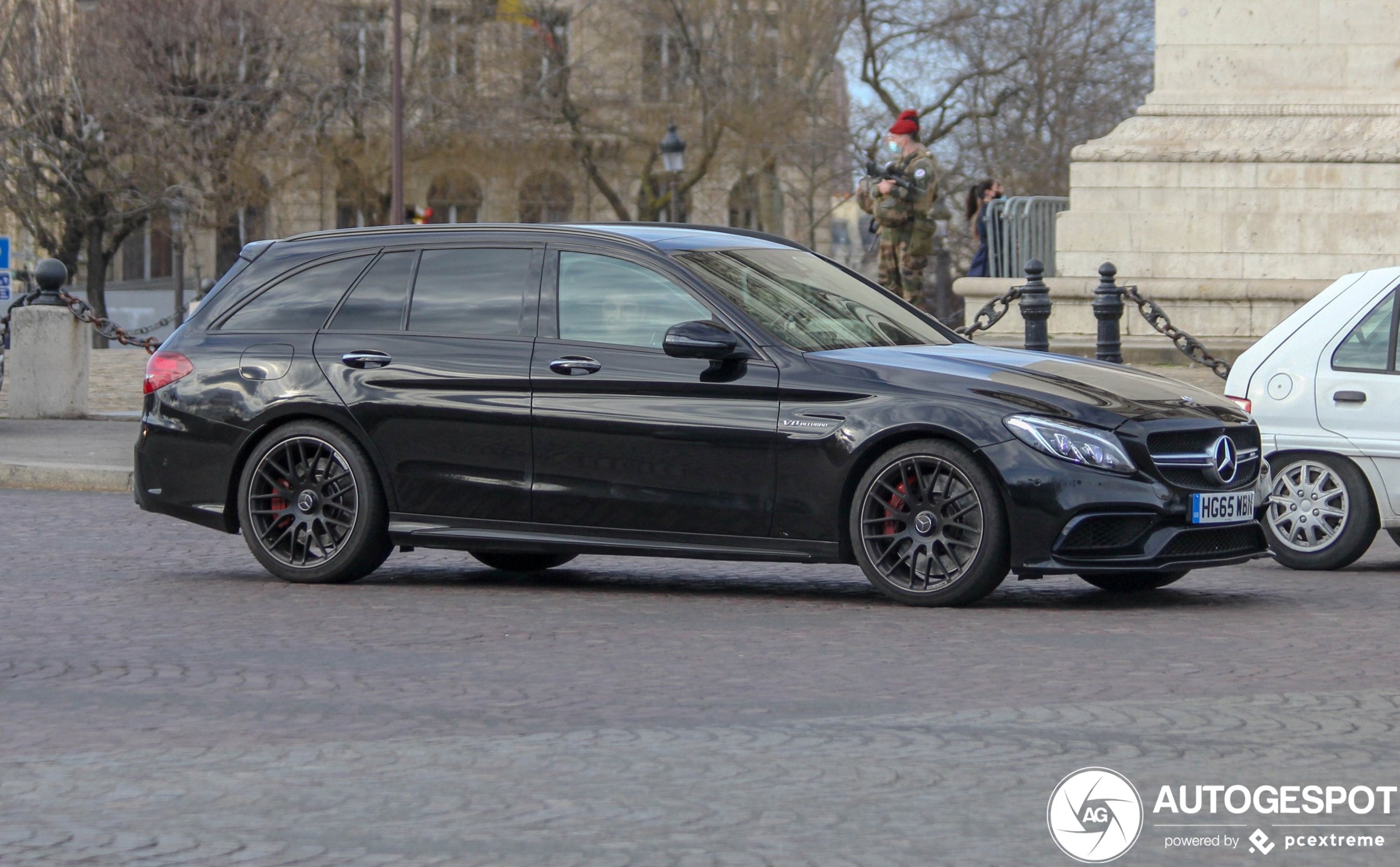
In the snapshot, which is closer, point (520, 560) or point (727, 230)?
point (727, 230)

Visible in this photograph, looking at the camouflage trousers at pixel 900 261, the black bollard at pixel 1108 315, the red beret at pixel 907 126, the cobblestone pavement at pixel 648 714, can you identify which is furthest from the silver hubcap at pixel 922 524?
the red beret at pixel 907 126

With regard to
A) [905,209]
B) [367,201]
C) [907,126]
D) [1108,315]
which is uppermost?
[367,201]

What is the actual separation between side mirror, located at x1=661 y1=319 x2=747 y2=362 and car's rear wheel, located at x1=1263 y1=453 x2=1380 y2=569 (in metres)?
2.86

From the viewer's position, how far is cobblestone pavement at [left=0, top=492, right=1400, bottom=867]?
→ 4594 mm

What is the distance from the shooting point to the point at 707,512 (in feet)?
27.3

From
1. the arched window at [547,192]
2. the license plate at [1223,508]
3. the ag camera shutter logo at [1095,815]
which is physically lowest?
the ag camera shutter logo at [1095,815]

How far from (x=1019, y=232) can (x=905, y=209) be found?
5.43m

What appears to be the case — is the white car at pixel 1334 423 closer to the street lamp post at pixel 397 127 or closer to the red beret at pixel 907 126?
the red beret at pixel 907 126

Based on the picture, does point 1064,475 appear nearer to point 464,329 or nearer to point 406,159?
point 464,329

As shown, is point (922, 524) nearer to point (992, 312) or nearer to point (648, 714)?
point (648, 714)

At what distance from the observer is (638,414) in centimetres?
840

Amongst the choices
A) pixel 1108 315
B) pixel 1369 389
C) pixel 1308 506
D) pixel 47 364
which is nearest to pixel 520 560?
pixel 1308 506

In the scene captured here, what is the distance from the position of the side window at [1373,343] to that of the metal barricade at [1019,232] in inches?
544

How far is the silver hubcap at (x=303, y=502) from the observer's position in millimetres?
8961
